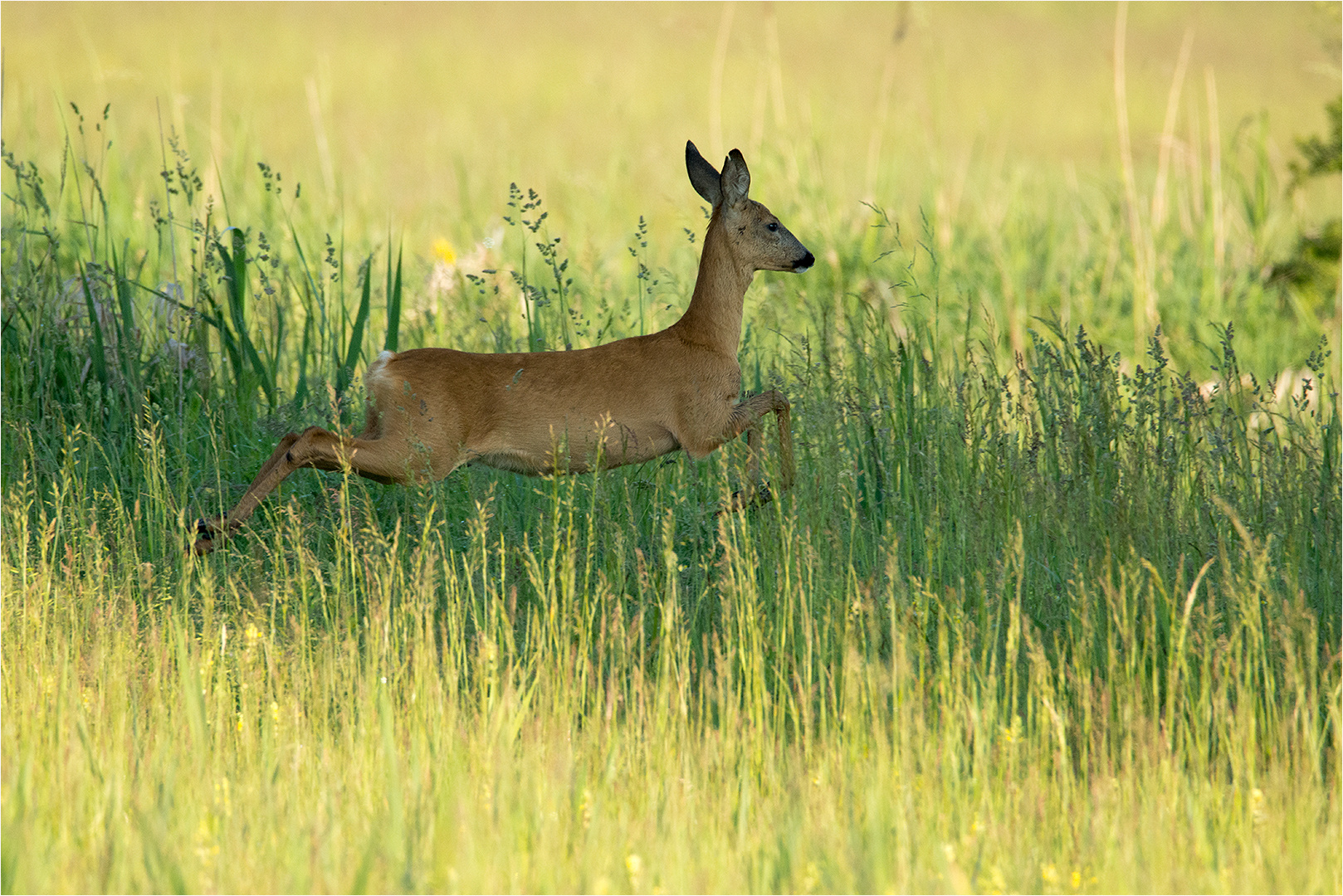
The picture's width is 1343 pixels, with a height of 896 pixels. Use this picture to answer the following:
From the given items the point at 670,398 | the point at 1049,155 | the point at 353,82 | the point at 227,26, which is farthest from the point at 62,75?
the point at 670,398

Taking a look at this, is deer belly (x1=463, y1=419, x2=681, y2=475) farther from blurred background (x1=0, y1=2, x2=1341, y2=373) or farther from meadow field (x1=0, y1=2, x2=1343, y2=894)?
blurred background (x1=0, y1=2, x2=1341, y2=373)

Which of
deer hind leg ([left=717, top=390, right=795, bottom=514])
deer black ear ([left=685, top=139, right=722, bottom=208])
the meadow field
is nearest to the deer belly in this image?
the meadow field

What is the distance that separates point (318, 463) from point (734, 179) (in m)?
1.67

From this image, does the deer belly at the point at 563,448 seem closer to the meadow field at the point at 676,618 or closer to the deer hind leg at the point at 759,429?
the meadow field at the point at 676,618

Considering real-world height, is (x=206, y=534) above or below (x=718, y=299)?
below

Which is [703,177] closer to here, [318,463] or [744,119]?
[318,463]

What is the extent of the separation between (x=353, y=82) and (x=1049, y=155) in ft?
32.4

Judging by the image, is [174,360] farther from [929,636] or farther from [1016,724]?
[1016,724]

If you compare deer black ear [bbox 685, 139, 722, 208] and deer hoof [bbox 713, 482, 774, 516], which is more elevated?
deer black ear [bbox 685, 139, 722, 208]

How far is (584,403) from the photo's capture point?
447 cm

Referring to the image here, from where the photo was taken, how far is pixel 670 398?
459cm

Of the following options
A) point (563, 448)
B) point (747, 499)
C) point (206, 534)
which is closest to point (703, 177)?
point (563, 448)

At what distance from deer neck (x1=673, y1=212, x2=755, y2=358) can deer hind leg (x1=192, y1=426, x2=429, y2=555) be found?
3.49ft

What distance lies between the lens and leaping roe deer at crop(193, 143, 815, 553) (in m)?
4.32
